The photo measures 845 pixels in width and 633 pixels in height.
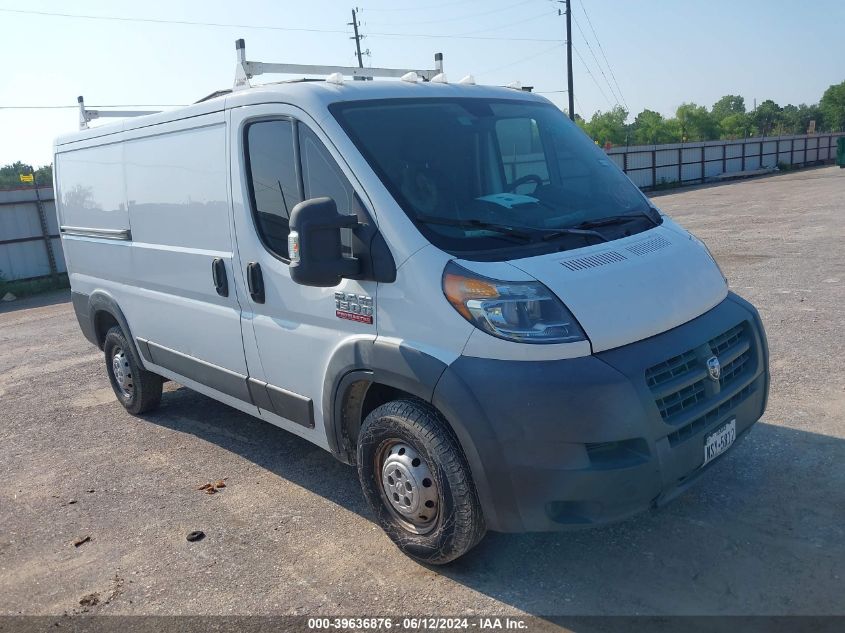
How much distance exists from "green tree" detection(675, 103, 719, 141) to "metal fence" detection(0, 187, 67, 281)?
264 ft

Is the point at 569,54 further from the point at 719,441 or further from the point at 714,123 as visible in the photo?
the point at 714,123

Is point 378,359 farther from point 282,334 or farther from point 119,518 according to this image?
point 119,518

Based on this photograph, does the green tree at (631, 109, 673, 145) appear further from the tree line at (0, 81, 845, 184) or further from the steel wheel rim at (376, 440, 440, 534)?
the steel wheel rim at (376, 440, 440, 534)

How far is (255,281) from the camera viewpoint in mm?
4262

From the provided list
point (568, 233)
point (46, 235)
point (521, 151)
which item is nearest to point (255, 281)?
point (521, 151)

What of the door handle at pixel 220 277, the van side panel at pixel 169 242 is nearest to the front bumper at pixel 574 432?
the door handle at pixel 220 277

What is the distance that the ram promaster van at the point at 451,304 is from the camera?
3.08 m

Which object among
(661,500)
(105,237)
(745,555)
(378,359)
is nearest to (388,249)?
(378,359)

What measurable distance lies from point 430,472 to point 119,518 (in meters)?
2.24

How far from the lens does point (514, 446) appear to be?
10.0 feet

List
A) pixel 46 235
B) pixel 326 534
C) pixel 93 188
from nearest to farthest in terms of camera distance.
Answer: pixel 326 534 < pixel 93 188 < pixel 46 235

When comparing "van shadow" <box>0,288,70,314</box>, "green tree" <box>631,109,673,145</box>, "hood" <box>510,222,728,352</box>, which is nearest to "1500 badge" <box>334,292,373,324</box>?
"hood" <box>510,222,728,352</box>

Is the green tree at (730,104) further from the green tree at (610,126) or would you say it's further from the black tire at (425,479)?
the black tire at (425,479)

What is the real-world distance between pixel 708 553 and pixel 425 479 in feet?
4.50
